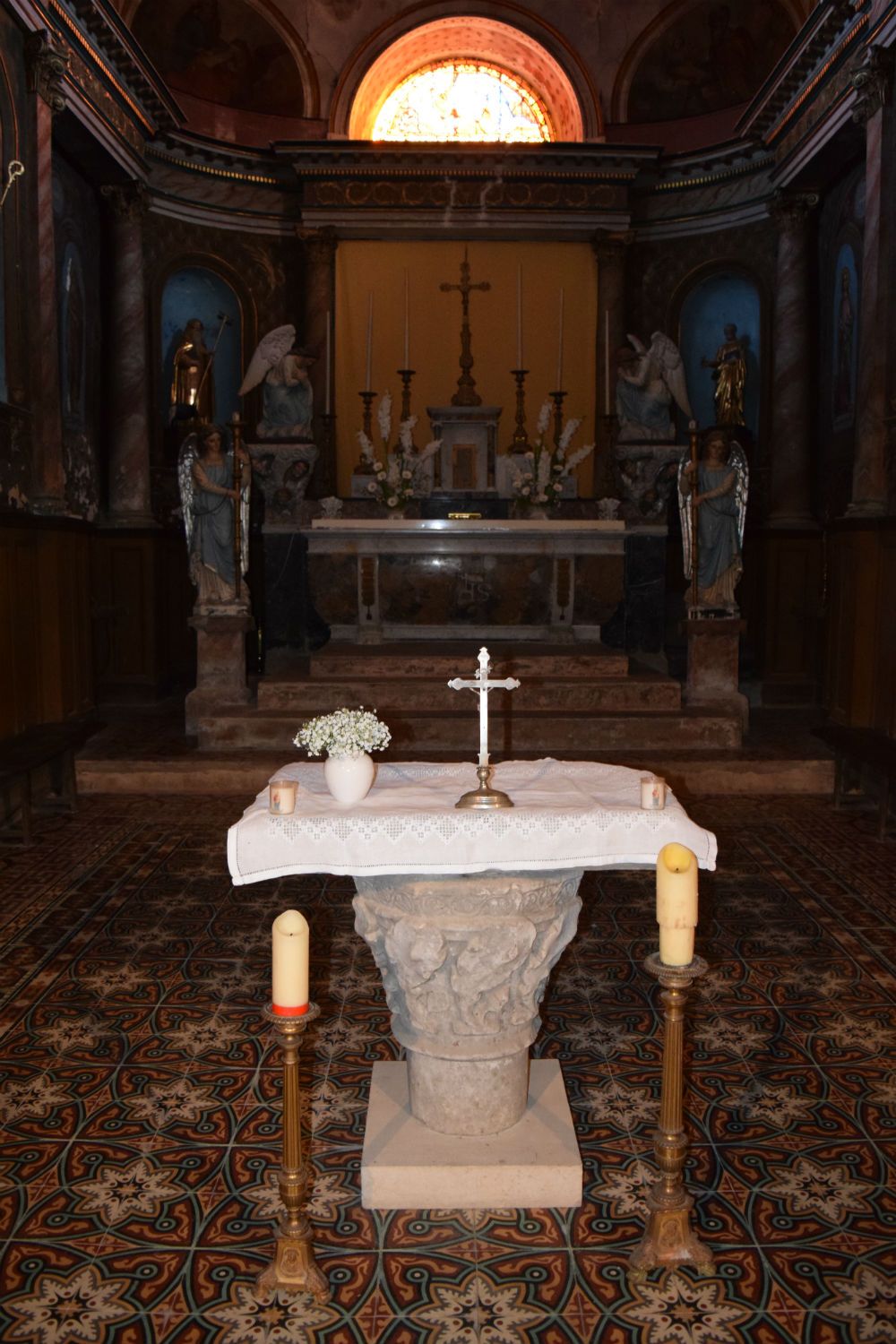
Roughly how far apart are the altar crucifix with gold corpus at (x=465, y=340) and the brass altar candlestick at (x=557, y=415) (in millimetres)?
819

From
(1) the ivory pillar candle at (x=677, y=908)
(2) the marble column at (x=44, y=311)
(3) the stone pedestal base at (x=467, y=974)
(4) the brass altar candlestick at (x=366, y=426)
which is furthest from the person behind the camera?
(4) the brass altar candlestick at (x=366, y=426)

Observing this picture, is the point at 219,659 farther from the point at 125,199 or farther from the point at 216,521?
the point at 125,199

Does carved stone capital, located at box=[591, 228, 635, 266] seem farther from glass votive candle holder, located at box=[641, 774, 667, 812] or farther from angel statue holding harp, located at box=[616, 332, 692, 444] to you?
glass votive candle holder, located at box=[641, 774, 667, 812]

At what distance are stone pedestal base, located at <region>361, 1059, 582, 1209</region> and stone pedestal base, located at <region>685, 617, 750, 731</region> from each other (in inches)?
264

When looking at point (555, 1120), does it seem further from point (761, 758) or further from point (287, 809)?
point (761, 758)

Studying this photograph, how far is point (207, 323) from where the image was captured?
45.3 feet

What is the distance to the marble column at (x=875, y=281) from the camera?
9.72 m

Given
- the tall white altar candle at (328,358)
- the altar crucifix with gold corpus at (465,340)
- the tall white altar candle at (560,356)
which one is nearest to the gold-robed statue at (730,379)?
the tall white altar candle at (560,356)

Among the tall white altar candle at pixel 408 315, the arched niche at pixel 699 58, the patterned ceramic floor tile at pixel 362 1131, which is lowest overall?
the patterned ceramic floor tile at pixel 362 1131

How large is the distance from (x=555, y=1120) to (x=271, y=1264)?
1.03m

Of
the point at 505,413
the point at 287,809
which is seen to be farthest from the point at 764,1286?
the point at 505,413

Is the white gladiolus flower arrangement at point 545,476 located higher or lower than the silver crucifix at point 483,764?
higher

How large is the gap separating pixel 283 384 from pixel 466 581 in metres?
2.74

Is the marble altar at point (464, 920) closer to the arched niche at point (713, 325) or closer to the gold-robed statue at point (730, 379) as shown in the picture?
the gold-robed statue at point (730, 379)
